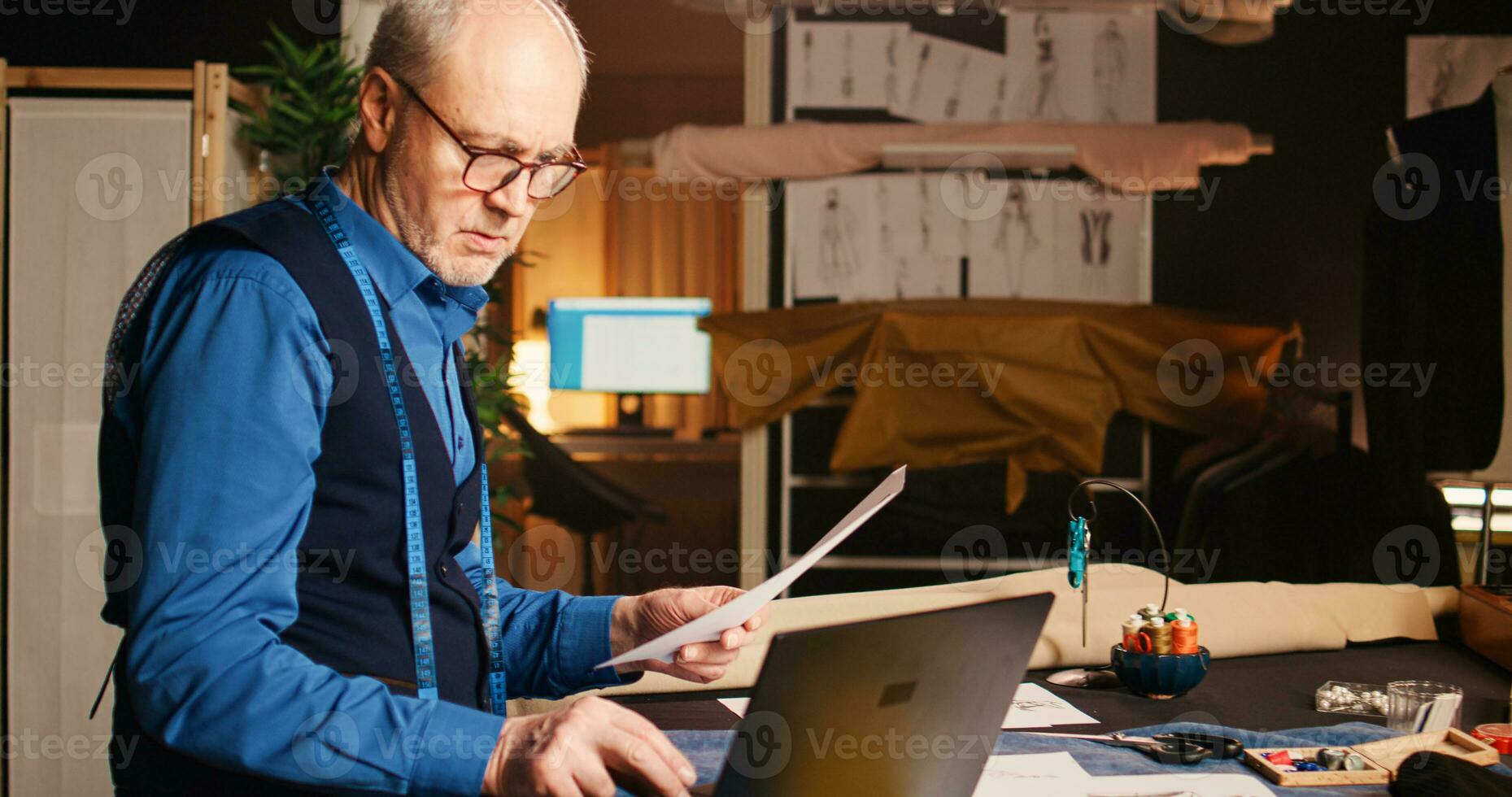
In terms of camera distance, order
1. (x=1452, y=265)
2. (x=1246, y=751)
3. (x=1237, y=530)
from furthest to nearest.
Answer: (x=1237, y=530), (x=1452, y=265), (x=1246, y=751)

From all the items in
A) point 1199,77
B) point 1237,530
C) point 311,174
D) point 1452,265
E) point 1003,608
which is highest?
point 1199,77

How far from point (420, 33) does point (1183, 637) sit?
133 cm

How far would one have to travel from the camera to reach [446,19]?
1.23m

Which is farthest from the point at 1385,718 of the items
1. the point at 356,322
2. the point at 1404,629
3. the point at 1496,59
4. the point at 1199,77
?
the point at 1496,59

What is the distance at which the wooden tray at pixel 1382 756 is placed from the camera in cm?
134

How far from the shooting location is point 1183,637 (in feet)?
5.72

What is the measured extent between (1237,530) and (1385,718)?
111 inches

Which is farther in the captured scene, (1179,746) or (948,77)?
(948,77)

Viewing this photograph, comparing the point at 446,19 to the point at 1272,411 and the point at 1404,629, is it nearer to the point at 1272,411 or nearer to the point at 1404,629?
the point at 1404,629
